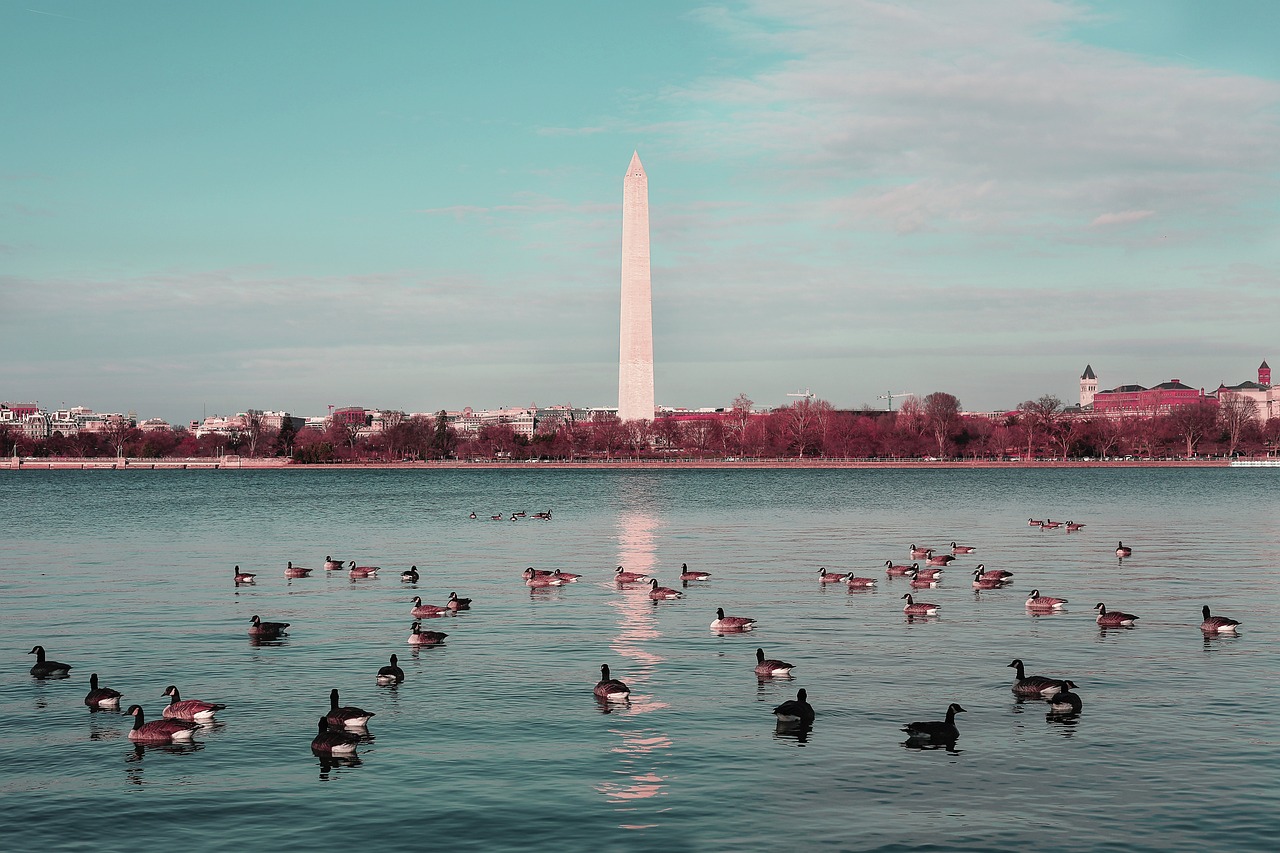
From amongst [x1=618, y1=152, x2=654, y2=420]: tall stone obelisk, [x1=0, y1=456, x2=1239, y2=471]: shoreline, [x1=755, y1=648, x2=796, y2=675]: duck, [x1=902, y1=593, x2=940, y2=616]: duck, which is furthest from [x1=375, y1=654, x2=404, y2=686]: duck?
[x1=0, y1=456, x2=1239, y2=471]: shoreline

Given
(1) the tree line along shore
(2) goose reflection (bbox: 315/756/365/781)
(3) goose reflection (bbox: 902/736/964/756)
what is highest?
(1) the tree line along shore

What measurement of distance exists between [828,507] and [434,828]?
5727 cm

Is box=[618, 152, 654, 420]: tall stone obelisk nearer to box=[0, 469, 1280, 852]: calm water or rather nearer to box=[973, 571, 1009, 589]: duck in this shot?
box=[0, 469, 1280, 852]: calm water

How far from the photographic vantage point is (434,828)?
1177 cm

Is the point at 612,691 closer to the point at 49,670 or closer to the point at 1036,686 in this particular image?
the point at 1036,686

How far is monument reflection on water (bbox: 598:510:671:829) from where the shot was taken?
12.9 meters

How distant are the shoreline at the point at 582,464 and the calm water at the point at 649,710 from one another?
392ft

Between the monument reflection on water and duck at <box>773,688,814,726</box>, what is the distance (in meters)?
1.58

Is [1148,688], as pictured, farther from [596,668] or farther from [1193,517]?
[1193,517]

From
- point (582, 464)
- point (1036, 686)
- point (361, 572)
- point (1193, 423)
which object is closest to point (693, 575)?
point (361, 572)

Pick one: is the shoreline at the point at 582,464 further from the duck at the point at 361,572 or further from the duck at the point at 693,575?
the duck at the point at 361,572

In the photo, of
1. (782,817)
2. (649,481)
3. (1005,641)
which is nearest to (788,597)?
(1005,641)

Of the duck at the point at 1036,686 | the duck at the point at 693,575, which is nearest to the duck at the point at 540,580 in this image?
the duck at the point at 693,575

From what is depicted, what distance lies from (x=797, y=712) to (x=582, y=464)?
147 metres
